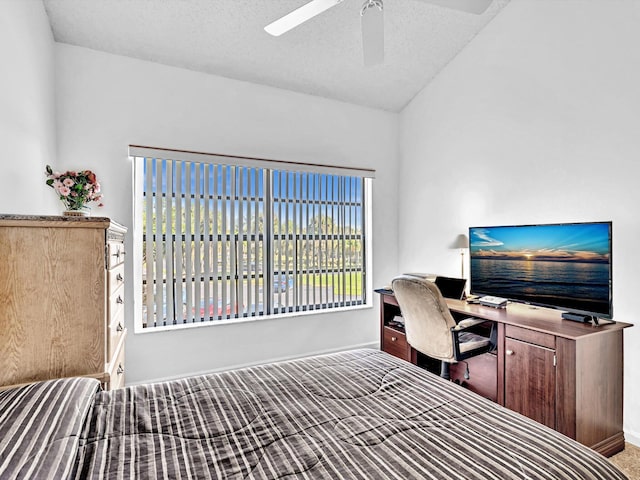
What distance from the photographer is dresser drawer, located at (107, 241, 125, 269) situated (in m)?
1.64

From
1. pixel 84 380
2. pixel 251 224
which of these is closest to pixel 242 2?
pixel 251 224

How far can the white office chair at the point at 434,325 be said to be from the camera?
7.93 feet

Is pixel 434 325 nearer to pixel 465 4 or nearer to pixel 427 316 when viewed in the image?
pixel 427 316

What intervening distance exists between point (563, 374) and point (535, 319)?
0.41 meters

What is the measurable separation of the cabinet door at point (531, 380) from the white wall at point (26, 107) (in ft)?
9.67

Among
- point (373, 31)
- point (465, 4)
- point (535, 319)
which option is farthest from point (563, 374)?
point (373, 31)


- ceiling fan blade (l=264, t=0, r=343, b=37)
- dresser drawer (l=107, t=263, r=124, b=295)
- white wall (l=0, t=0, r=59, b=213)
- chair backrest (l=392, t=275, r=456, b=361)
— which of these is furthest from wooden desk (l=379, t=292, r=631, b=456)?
white wall (l=0, t=0, r=59, b=213)

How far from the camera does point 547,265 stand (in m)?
2.50

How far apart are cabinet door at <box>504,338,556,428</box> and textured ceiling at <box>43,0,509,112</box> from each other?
2.24 meters

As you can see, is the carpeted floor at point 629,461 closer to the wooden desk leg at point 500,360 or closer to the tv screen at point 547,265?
the wooden desk leg at point 500,360

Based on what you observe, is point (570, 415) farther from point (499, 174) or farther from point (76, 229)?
point (76, 229)

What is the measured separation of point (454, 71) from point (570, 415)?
2.99m

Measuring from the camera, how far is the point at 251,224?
3.49 meters

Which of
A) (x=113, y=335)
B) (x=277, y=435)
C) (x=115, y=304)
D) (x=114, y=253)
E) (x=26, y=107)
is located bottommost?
(x=277, y=435)
